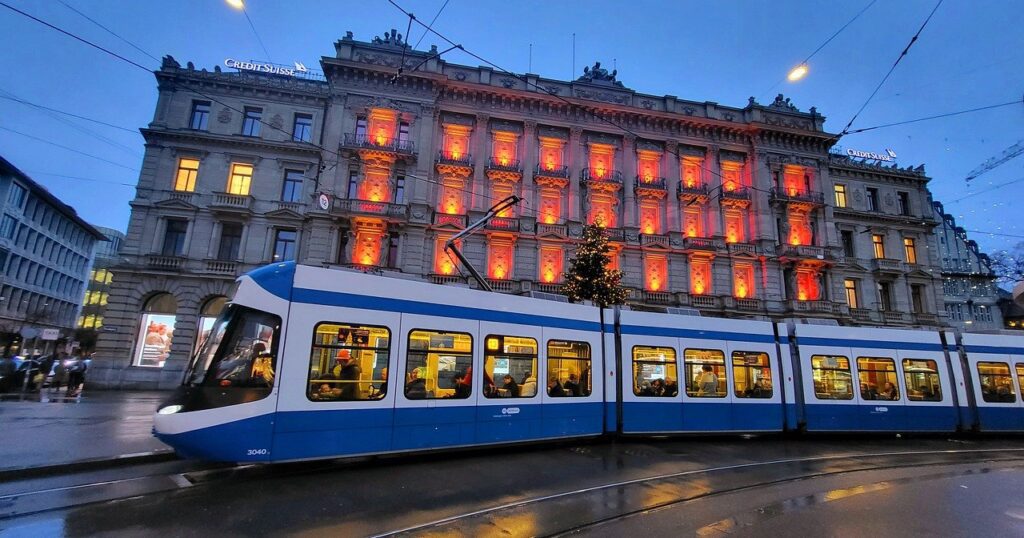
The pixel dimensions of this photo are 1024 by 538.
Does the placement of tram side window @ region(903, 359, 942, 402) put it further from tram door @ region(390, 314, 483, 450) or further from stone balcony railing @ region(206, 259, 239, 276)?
stone balcony railing @ region(206, 259, 239, 276)

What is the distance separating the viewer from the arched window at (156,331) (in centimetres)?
2309

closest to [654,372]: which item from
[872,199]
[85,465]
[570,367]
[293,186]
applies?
[570,367]

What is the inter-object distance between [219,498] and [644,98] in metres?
32.1

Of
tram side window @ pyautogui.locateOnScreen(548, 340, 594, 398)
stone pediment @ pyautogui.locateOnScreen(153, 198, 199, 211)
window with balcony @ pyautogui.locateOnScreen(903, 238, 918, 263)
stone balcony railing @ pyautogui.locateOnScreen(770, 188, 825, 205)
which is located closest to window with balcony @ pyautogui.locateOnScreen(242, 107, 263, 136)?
stone pediment @ pyautogui.locateOnScreen(153, 198, 199, 211)

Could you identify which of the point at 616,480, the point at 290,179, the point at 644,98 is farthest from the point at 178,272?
the point at 644,98

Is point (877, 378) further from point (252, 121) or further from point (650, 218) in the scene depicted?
point (252, 121)

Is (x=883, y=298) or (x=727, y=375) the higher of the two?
(x=883, y=298)

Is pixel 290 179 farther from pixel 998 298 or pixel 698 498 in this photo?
pixel 998 298

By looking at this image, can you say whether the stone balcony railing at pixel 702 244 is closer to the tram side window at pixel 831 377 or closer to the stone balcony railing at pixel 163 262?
the tram side window at pixel 831 377

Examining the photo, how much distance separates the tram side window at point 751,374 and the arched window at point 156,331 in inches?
1073

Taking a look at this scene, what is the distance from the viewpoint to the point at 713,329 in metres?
11.6

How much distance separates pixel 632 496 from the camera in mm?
6426

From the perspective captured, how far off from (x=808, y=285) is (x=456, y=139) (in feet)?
85.6

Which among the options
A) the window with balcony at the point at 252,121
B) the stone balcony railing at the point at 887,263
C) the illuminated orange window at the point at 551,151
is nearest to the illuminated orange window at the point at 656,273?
the illuminated orange window at the point at 551,151
